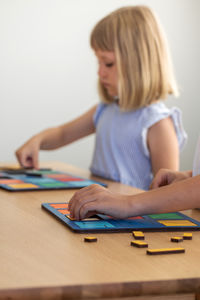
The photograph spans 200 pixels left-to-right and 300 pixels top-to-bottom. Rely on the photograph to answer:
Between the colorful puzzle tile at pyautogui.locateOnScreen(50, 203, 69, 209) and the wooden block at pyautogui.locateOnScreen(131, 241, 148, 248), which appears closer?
the wooden block at pyautogui.locateOnScreen(131, 241, 148, 248)

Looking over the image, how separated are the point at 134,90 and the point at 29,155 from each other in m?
0.46

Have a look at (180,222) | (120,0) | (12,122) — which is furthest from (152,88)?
(120,0)

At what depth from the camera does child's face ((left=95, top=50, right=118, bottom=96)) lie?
70.6 inches

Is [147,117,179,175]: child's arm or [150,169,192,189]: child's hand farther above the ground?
[150,169,192,189]: child's hand

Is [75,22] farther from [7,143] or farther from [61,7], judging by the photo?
[7,143]

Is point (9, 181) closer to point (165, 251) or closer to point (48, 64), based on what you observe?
point (165, 251)

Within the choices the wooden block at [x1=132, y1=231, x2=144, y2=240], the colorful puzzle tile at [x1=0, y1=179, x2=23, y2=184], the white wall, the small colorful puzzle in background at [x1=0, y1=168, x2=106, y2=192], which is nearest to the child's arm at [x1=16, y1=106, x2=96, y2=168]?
the small colorful puzzle in background at [x1=0, y1=168, x2=106, y2=192]

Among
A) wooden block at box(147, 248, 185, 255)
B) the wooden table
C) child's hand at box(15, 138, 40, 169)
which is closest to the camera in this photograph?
the wooden table

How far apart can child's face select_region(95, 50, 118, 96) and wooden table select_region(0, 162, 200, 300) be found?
101 cm

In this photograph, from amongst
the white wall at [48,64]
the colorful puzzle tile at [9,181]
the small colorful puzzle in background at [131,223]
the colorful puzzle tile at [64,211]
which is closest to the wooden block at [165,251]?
the small colorful puzzle in background at [131,223]

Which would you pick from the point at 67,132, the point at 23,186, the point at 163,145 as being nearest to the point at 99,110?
the point at 67,132

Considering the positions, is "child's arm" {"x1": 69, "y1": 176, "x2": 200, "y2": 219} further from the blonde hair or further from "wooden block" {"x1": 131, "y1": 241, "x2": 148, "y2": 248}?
the blonde hair

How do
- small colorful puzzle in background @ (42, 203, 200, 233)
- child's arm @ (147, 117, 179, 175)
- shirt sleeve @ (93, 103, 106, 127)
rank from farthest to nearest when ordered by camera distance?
shirt sleeve @ (93, 103, 106, 127) < child's arm @ (147, 117, 179, 175) < small colorful puzzle in background @ (42, 203, 200, 233)

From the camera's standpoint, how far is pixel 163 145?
1645 mm
